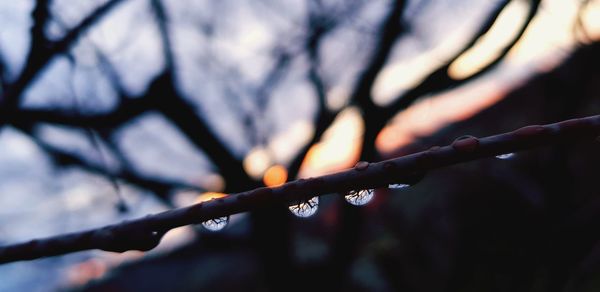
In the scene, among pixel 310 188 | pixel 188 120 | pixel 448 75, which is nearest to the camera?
pixel 310 188

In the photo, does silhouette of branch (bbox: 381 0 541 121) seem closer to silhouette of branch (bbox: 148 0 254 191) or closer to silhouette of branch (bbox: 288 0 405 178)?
silhouette of branch (bbox: 288 0 405 178)

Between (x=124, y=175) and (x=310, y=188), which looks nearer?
(x=310, y=188)

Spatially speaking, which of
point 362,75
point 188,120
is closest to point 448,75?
point 362,75

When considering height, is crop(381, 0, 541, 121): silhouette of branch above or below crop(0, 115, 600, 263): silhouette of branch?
above

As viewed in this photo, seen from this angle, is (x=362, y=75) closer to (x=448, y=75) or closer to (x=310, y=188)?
(x=448, y=75)

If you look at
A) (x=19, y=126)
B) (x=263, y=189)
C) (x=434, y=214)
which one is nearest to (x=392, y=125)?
(x=19, y=126)

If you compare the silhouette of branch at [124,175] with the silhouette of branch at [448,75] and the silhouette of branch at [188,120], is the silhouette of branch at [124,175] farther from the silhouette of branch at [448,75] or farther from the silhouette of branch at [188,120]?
the silhouette of branch at [448,75]

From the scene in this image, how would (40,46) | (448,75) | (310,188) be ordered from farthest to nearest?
(448,75)
(40,46)
(310,188)

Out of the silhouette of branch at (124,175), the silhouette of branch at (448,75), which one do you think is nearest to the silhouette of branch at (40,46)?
the silhouette of branch at (124,175)

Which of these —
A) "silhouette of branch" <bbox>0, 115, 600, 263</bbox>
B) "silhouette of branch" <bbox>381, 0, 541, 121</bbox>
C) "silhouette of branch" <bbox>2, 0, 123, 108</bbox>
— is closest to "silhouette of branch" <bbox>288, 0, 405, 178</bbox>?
"silhouette of branch" <bbox>381, 0, 541, 121</bbox>
